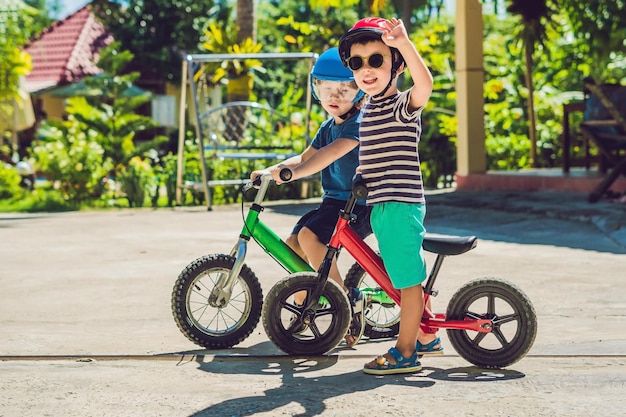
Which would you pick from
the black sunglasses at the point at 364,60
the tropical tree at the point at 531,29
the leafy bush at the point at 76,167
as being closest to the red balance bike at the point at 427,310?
the black sunglasses at the point at 364,60

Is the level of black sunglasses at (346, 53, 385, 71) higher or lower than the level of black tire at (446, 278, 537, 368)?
higher

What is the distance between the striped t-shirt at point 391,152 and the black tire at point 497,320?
498 mm

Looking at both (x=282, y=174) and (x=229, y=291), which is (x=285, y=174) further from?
(x=229, y=291)

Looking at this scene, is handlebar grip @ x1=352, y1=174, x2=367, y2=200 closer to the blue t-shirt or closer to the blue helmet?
the blue t-shirt

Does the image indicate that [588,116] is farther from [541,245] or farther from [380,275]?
[380,275]

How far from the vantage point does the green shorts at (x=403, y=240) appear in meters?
5.16

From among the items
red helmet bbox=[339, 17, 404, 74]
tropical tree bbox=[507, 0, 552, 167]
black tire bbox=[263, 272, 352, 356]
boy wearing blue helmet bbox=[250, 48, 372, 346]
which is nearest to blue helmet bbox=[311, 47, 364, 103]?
boy wearing blue helmet bbox=[250, 48, 372, 346]

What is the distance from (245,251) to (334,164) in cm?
64

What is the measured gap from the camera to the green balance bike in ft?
18.5

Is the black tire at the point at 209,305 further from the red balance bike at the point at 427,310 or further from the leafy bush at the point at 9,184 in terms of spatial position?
the leafy bush at the point at 9,184

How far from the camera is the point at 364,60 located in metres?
A: 5.15

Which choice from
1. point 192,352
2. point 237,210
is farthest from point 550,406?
point 237,210

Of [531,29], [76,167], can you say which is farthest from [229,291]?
[531,29]

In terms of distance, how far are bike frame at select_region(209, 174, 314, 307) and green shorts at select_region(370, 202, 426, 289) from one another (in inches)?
25.1
